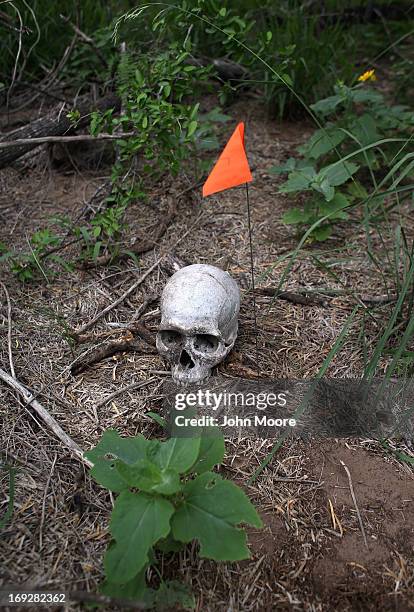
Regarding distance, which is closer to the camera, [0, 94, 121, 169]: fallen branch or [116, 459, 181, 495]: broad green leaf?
[116, 459, 181, 495]: broad green leaf

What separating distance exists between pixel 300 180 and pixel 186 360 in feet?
3.75

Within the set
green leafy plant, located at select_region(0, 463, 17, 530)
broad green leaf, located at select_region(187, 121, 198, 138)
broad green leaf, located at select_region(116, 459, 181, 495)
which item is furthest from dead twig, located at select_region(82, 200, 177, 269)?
broad green leaf, located at select_region(116, 459, 181, 495)

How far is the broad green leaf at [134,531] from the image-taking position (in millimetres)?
1297

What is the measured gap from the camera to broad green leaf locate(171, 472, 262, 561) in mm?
1330

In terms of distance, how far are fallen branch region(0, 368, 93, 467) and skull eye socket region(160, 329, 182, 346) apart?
48 centimetres

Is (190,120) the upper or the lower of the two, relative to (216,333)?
upper

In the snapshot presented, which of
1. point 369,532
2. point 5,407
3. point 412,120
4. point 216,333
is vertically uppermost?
point 412,120

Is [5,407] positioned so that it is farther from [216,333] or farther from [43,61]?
[43,61]

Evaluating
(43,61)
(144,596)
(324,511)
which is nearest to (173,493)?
(144,596)

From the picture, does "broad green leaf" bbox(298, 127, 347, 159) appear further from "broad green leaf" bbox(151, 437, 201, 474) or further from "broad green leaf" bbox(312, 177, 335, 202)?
"broad green leaf" bbox(151, 437, 201, 474)

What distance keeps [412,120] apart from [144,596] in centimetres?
245

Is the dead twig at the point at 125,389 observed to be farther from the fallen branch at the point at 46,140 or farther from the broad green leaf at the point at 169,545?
the fallen branch at the point at 46,140

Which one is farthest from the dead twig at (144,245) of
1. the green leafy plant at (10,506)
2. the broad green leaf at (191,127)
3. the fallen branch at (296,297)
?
the green leafy plant at (10,506)

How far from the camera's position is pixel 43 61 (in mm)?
3404
